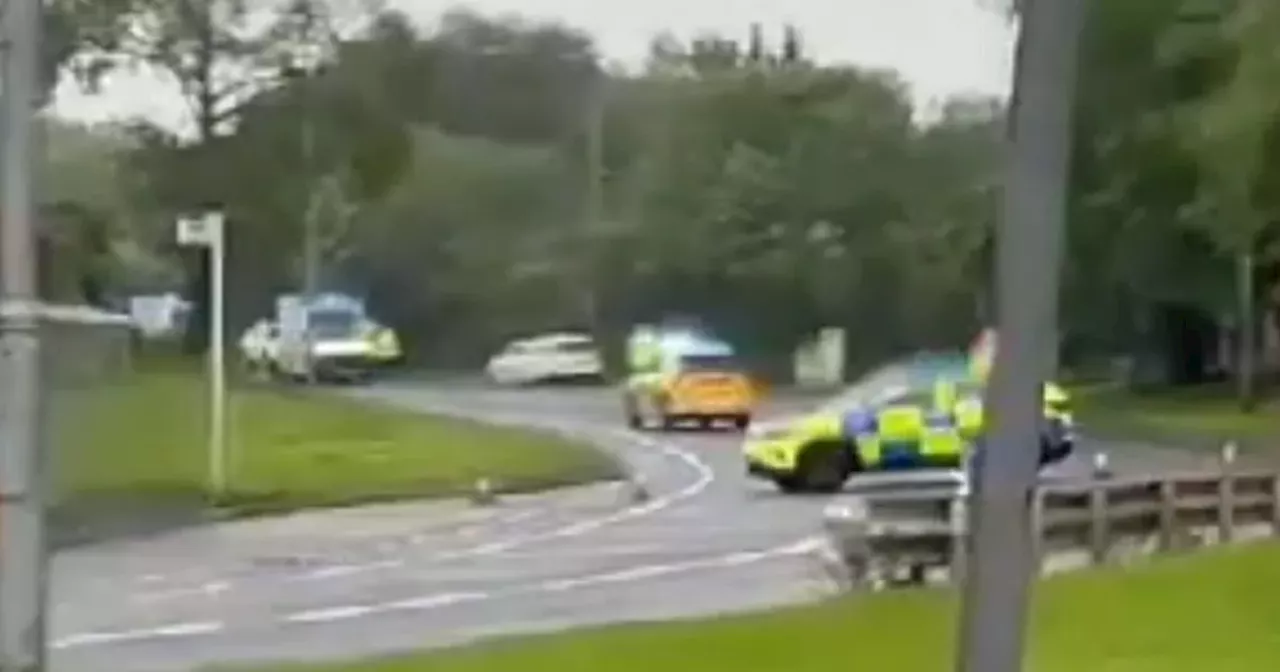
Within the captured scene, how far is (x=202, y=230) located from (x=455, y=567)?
3496mm

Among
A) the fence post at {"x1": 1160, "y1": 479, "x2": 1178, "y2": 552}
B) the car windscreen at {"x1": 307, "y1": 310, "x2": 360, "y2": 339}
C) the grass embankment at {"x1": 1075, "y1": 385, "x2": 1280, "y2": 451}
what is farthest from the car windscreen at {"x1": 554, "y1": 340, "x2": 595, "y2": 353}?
the grass embankment at {"x1": 1075, "y1": 385, "x2": 1280, "y2": 451}

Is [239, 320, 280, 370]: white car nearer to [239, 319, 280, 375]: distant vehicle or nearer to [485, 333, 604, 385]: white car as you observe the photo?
[239, 319, 280, 375]: distant vehicle

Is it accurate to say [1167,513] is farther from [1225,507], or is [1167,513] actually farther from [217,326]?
[217,326]

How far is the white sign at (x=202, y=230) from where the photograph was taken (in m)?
20.5

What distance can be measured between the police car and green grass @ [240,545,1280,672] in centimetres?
646

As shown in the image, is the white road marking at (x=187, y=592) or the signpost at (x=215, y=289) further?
the signpost at (x=215, y=289)

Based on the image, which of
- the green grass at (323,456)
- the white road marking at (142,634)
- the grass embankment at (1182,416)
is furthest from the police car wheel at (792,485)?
the white road marking at (142,634)

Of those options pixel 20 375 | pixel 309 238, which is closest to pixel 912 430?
pixel 309 238

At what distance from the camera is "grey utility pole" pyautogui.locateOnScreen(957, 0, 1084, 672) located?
4203 millimetres

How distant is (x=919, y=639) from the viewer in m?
12.6

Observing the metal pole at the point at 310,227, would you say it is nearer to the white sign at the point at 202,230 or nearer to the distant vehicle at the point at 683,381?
the white sign at the point at 202,230

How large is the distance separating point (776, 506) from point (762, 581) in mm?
6589

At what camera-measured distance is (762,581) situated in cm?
1747

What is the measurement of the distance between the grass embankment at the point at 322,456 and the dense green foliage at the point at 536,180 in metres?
1.00
